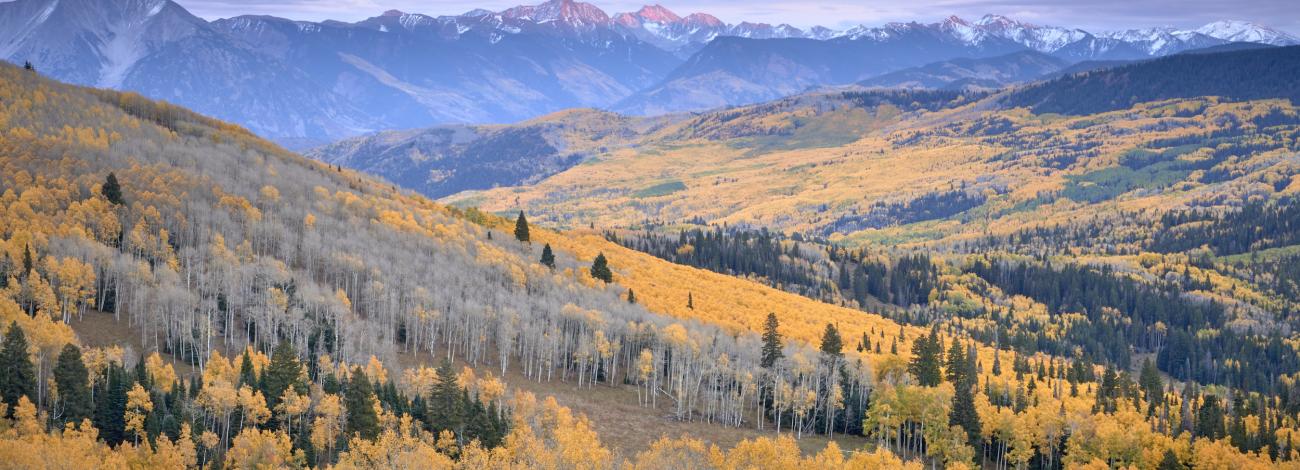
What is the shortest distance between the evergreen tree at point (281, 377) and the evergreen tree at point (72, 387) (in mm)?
17730

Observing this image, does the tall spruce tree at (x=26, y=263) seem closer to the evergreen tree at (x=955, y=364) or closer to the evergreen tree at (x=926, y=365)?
the evergreen tree at (x=926, y=365)

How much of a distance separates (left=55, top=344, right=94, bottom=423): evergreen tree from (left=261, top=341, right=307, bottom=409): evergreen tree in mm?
17730

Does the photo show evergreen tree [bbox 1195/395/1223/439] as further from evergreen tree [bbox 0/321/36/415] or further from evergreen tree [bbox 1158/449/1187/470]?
evergreen tree [bbox 0/321/36/415]

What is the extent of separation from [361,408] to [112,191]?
258ft

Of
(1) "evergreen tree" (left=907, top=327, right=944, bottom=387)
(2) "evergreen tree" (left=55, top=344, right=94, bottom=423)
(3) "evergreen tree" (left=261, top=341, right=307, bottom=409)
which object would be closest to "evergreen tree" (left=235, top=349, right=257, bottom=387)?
(3) "evergreen tree" (left=261, top=341, right=307, bottom=409)

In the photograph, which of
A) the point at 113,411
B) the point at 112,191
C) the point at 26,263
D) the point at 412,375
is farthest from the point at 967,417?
the point at 112,191

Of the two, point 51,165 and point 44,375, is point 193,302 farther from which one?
point 51,165

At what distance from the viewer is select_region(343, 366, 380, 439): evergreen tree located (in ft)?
399

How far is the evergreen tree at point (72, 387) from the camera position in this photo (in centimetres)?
11106

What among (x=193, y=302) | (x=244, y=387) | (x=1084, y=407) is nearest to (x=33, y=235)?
(x=193, y=302)

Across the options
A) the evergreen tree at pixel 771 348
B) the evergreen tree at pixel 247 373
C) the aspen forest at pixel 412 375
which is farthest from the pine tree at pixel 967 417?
the evergreen tree at pixel 247 373

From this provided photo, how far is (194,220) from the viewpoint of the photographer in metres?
183

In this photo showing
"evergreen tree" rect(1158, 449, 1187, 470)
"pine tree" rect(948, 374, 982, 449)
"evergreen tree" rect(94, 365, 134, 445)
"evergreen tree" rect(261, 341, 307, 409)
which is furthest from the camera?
"pine tree" rect(948, 374, 982, 449)

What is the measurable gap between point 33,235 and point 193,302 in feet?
89.2
